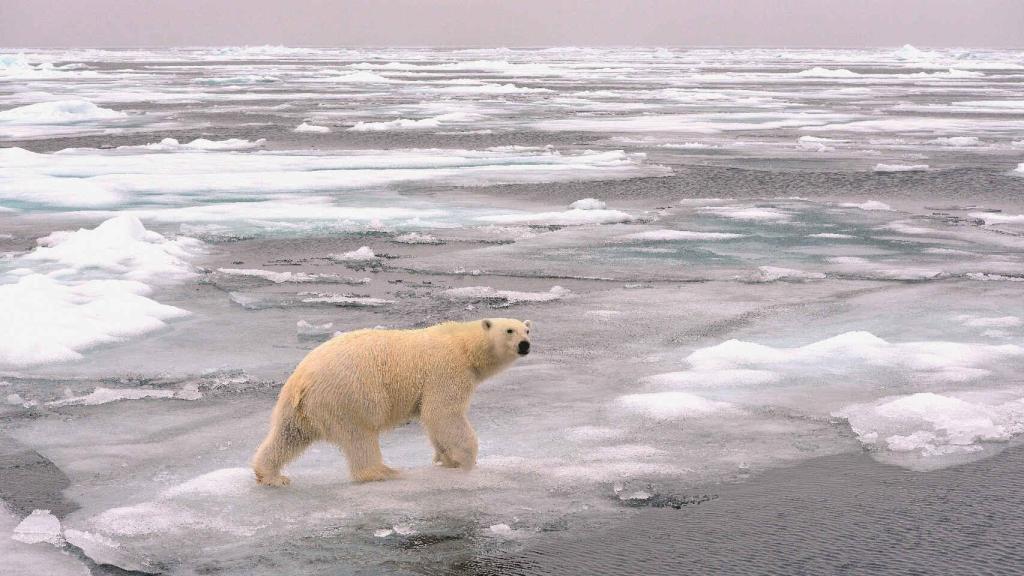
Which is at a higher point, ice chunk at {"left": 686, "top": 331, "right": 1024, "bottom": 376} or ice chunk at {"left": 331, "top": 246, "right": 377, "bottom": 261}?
ice chunk at {"left": 331, "top": 246, "right": 377, "bottom": 261}

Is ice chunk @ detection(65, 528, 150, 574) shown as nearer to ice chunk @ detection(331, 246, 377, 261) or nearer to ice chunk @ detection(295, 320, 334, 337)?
ice chunk @ detection(295, 320, 334, 337)

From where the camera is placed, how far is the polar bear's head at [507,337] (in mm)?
4648

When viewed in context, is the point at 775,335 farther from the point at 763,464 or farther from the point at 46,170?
the point at 46,170

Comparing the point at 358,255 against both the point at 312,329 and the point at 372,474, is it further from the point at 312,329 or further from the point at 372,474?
the point at 372,474

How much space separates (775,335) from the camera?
7.18m

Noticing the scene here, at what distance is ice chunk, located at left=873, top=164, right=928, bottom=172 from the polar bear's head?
Result: 1293 centimetres

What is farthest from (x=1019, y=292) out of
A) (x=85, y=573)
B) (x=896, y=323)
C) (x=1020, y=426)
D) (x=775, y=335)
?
(x=85, y=573)

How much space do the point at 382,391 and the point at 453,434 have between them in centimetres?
34

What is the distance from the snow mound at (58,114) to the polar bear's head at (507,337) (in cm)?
2384

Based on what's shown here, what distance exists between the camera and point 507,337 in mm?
4676

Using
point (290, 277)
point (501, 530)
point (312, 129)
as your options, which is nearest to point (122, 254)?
point (290, 277)

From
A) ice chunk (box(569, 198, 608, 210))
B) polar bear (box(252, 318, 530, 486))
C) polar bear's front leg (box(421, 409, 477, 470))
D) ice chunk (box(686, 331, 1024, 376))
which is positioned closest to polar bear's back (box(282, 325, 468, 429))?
polar bear (box(252, 318, 530, 486))

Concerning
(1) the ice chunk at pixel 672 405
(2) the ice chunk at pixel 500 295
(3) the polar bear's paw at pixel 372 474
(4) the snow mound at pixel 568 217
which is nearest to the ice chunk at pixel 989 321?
(1) the ice chunk at pixel 672 405

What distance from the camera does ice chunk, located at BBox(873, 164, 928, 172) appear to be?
16438mm
